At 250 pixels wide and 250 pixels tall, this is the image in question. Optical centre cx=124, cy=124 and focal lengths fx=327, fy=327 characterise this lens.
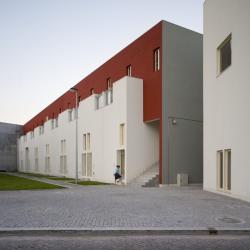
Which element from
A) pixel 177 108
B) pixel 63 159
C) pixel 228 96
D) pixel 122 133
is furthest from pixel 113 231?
pixel 63 159

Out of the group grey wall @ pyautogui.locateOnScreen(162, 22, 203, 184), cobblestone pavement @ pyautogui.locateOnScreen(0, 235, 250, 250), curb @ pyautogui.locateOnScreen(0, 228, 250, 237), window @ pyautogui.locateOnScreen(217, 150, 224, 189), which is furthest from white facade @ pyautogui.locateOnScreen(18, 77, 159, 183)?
cobblestone pavement @ pyautogui.locateOnScreen(0, 235, 250, 250)

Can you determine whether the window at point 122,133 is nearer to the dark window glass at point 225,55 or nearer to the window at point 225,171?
the window at point 225,171

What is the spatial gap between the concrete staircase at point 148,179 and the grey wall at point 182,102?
0.72 m

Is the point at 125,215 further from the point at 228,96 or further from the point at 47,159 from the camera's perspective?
the point at 47,159

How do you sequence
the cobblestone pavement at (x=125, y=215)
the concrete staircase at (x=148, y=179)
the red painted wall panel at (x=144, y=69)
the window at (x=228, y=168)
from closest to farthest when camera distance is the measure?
the cobblestone pavement at (x=125, y=215), the window at (x=228, y=168), the concrete staircase at (x=148, y=179), the red painted wall panel at (x=144, y=69)

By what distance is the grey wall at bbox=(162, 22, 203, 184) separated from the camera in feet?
65.5

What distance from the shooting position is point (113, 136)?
23.2 m

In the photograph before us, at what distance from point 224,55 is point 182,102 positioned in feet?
20.6

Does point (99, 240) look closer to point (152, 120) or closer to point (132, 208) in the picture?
point (132, 208)

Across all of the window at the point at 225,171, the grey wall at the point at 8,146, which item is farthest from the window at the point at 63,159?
the grey wall at the point at 8,146

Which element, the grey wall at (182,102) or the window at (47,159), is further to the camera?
the window at (47,159)

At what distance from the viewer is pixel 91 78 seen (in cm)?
3117

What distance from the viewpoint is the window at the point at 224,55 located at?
1422 centimetres

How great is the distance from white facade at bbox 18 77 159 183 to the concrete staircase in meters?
0.29
